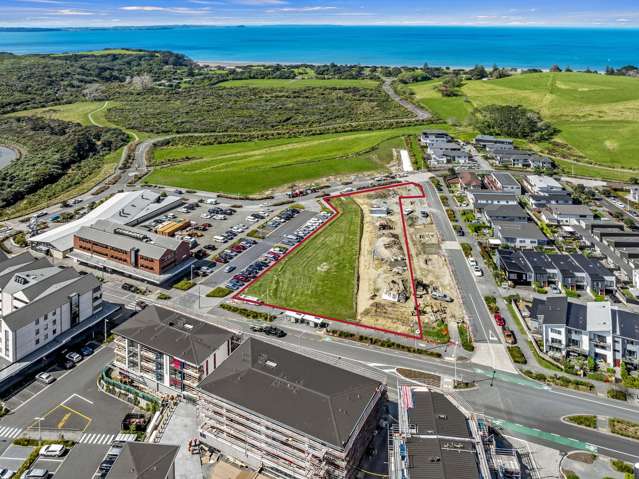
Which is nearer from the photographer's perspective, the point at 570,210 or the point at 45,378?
the point at 45,378

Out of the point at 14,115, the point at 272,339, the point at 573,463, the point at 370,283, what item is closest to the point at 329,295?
the point at 370,283

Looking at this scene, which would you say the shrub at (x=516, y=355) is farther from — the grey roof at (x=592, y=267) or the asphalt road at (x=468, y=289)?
the grey roof at (x=592, y=267)

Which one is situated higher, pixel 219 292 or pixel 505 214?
pixel 505 214

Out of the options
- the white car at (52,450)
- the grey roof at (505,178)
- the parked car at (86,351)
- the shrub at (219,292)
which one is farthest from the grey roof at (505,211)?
the white car at (52,450)

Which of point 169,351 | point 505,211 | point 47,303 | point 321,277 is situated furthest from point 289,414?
point 505,211

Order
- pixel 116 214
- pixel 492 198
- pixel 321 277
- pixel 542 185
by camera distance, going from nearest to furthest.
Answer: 1. pixel 321 277
2. pixel 116 214
3. pixel 492 198
4. pixel 542 185

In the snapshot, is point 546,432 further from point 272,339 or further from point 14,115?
point 14,115

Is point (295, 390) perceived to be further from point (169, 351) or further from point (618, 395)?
point (618, 395)
